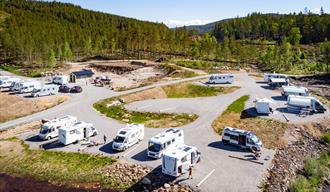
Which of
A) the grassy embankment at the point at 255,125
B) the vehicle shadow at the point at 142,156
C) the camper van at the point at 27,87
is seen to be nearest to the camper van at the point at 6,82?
the camper van at the point at 27,87

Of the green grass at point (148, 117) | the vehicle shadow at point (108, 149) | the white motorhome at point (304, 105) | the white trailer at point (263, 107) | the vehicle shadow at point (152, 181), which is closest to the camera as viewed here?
the vehicle shadow at point (152, 181)

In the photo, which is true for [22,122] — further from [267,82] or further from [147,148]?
[267,82]

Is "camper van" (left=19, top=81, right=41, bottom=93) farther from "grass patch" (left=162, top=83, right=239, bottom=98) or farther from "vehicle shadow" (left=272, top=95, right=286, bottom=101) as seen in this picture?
"vehicle shadow" (left=272, top=95, right=286, bottom=101)

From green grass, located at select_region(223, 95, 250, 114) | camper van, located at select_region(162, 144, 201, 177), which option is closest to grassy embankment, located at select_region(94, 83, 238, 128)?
green grass, located at select_region(223, 95, 250, 114)

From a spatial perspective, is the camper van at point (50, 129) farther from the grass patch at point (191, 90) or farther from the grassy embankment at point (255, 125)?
the grass patch at point (191, 90)

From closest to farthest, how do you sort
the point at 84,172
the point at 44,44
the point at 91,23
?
the point at 84,172, the point at 44,44, the point at 91,23

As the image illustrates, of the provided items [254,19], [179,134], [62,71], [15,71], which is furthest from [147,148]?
[254,19]
